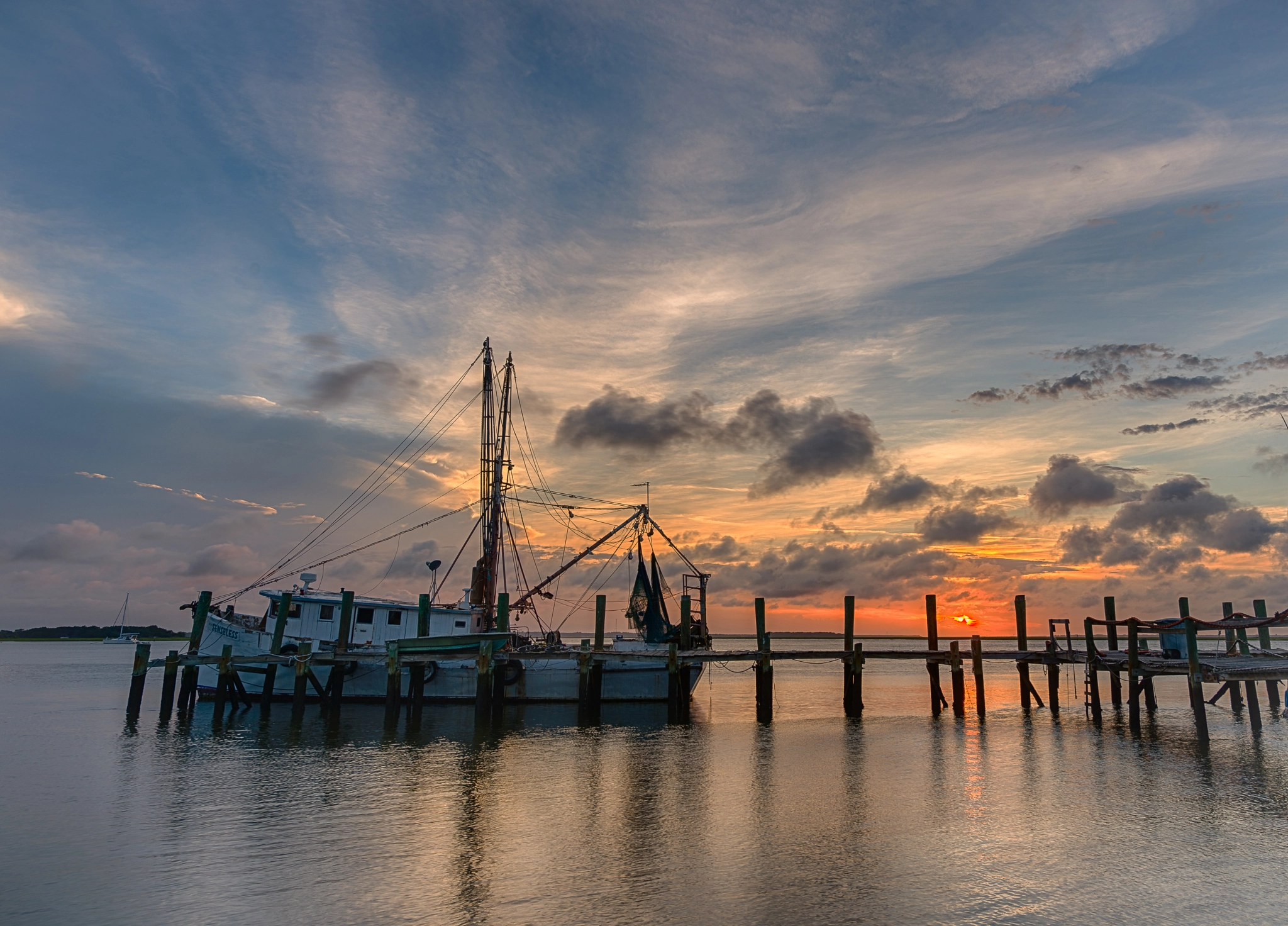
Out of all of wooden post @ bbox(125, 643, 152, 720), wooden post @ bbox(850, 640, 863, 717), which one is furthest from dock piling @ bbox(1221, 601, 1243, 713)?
wooden post @ bbox(125, 643, 152, 720)

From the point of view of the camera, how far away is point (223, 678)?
36656mm

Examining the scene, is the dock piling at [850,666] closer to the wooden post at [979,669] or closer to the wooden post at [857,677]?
the wooden post at [857,677]

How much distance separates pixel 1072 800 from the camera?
67.6 feet

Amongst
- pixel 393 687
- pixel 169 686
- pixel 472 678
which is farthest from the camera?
pixel 472 678

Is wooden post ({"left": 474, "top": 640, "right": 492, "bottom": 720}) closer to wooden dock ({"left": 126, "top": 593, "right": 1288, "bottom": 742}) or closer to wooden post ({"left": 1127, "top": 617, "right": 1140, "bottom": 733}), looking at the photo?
wooden dock ({"left": 126, "top": 593, "right": 1288, "bottom": 742})

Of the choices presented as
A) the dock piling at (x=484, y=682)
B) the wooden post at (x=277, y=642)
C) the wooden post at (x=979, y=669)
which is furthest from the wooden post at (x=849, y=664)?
the wooden post at (x=277, y=642)

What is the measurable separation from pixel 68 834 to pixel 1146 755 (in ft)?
106

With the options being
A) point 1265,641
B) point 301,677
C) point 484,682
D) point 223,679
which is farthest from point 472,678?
point 1265,641

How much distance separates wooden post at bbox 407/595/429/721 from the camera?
125ft

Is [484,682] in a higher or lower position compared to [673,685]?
higher

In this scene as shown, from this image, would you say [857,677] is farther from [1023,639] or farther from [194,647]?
[194,647]

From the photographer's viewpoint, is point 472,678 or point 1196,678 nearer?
point 1196,678

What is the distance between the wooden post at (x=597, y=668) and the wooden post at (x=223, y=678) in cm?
1690

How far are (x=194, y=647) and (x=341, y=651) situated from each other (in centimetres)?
746
